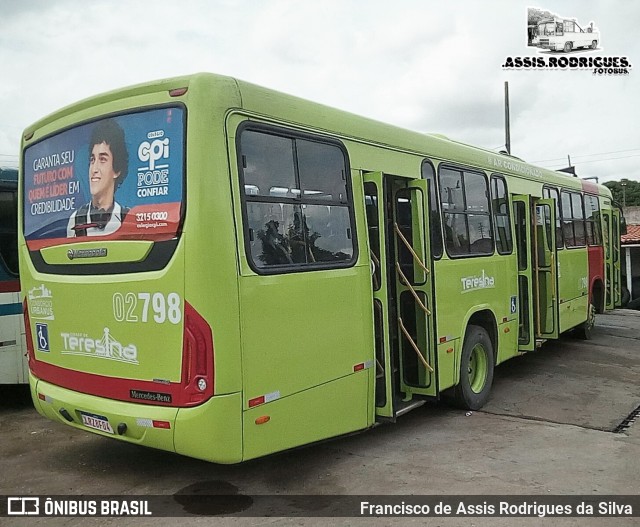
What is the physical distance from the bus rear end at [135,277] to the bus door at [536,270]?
5341 millimetres

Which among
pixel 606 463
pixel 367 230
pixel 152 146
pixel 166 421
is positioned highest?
pixel 152 146

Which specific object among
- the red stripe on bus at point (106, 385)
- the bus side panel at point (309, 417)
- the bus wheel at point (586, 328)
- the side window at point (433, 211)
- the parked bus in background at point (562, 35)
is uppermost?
the parked bus in background at point (562, 35)

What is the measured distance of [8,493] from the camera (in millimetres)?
4719

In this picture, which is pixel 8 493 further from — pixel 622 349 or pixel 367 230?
pixel 622 349

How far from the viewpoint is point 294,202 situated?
448 cm

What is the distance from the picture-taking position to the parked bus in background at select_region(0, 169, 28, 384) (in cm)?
693

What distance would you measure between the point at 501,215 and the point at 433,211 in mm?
1854

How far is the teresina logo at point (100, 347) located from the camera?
4.21m

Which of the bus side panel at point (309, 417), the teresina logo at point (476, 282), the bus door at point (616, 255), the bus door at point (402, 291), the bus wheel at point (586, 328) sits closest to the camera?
the bus side panel at point (309, 417)

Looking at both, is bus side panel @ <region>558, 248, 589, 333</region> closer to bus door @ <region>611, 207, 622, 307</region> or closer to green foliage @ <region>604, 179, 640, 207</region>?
bus door @ <region>611, 207, 622, 307</region>

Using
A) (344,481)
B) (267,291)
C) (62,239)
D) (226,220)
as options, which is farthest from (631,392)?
(62,239)

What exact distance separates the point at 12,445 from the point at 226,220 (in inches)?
148

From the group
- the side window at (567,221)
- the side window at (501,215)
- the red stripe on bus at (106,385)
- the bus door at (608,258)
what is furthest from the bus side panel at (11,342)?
the bus door at (608,258)
